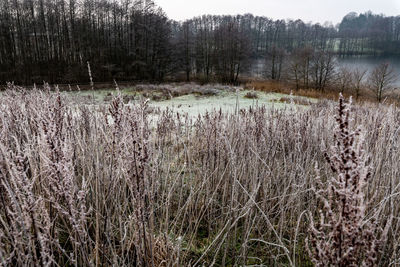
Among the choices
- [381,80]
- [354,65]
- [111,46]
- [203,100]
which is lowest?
[203,100]

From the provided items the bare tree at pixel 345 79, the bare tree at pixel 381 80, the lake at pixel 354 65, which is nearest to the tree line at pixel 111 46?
the bare tree at pixel 345 79

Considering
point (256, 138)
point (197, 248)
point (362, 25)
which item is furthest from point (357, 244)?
point (362, 25)

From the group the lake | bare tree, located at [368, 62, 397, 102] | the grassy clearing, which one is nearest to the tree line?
the lake

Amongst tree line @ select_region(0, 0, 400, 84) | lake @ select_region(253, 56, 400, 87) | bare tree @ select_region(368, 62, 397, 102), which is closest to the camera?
bare tree @ select_region(368, 62, 397, 102)

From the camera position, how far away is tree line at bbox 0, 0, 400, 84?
27.0m

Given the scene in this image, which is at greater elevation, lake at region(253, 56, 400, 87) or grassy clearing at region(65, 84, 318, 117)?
lake at region(253, 56, 400, 87)

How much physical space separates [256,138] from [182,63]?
3427 cm

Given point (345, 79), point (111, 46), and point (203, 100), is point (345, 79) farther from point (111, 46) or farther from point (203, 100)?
point (111, 46)

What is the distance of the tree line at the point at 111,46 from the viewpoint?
2698cm

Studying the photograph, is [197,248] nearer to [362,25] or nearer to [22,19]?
[22,19]

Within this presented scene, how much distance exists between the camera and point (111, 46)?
103ft

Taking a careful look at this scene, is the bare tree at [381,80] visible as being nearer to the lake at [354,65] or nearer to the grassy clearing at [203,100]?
the lake at [354,65]

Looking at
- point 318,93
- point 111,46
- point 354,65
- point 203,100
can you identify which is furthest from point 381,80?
point 111,46

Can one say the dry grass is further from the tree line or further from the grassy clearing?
the tree line
